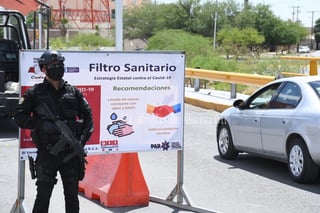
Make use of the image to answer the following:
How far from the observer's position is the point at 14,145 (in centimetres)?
1158

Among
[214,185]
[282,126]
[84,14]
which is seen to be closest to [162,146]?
[214,185]

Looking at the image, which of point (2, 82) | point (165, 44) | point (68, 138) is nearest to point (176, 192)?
point (68, 138)

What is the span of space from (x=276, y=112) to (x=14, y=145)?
522cm

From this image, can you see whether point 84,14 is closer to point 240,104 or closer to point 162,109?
point 240,104

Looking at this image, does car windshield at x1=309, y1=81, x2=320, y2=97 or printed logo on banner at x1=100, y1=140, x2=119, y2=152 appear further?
car windshield at x1=309, y1=81, x2=320, y2=97

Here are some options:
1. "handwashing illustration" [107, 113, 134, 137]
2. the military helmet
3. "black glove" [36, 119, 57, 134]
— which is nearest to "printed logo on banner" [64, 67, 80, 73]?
"handwashing illustration" [107, 113, 134, 137]

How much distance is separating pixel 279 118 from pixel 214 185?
1478mm

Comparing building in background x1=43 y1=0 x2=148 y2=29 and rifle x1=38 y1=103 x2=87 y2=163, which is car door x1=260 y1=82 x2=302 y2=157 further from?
building in background x1=43 y1=0 x2=148 y2=29

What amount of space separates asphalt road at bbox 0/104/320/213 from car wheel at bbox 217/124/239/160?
143 millimetres

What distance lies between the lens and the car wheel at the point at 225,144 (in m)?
10.4

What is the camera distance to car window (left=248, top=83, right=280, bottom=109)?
31.3 ft

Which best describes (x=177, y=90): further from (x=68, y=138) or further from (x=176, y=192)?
(x=68, y=138)

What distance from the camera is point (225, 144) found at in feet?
34.5

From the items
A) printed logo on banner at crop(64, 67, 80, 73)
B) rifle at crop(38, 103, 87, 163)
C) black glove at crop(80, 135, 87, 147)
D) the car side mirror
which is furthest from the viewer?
the car side mirror
